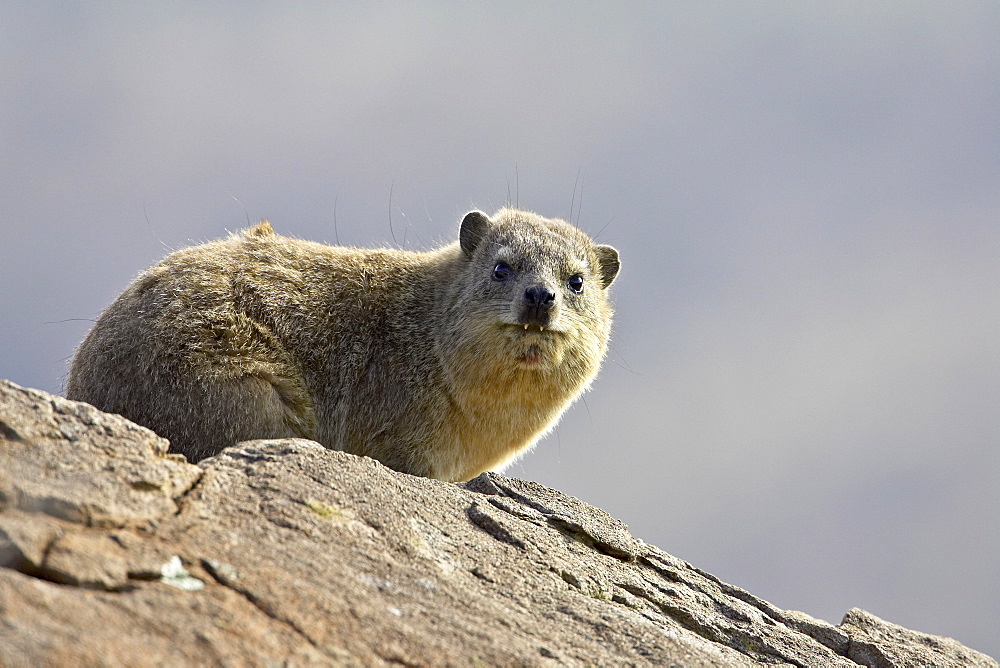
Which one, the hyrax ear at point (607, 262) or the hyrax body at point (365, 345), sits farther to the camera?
the hyrax ear at point (607, 262)

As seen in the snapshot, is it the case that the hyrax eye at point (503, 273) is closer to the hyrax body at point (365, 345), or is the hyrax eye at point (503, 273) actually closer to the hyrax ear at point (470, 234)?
the hyrax body at point (365, 345)

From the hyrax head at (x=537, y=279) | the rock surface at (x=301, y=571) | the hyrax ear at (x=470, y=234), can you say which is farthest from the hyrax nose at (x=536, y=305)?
the rock surface at (x=301, y=571)

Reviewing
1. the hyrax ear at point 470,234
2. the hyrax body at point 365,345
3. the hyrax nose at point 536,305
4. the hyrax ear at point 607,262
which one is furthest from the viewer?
the hyrax ear at point 607,262

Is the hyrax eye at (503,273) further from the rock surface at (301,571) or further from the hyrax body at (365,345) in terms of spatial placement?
the rock surface at (301,571)

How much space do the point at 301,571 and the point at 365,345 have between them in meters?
4.76

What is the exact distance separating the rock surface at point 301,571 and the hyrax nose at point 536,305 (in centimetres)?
211

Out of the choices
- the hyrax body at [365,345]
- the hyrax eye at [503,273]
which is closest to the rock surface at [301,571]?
the hyrax body at [365,345]

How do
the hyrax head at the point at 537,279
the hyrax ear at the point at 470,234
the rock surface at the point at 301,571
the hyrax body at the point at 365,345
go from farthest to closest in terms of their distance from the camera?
1. the hyrax ear at the point at 470,234
2. the hyrax head at the point at 537,279
3. the hyrax body at the point at 365,345
4. the rock surface at the point at 301,571

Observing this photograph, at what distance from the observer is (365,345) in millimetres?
9219

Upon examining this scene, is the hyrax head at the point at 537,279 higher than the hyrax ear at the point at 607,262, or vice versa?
the hyrax ear at the point at 607,262

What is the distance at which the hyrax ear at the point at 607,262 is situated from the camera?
1074cm

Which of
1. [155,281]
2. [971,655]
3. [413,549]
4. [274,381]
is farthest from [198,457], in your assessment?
[971,655]

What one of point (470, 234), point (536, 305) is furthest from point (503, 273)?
point (470, 234)

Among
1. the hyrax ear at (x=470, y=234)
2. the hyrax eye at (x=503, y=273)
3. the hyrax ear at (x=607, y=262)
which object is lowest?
the hyrax eye at (x=503, y=273)
